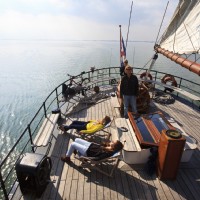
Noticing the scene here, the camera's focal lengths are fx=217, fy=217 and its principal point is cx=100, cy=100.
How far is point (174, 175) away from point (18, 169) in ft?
12.9

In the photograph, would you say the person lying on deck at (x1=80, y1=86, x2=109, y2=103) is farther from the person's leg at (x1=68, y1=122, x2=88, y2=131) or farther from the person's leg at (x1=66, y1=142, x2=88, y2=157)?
the person's leg at (x1=66, y1=142, x2=88, y2=157)

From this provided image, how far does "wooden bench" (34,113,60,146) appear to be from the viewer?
21.8 feet

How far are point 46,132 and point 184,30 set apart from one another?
6.55 meters

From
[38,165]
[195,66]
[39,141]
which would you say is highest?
[195,66]

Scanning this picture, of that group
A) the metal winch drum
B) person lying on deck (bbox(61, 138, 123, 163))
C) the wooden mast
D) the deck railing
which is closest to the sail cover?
the wooden mast

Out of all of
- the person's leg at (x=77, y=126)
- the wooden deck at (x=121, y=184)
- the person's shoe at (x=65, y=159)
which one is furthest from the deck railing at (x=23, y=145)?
the person's leg at (x=77, y=126)

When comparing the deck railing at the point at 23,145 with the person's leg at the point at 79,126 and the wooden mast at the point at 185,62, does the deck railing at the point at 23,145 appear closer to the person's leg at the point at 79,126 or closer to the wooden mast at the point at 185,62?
the person's leg at the point at 79,126

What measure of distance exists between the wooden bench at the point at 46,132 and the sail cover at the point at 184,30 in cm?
542

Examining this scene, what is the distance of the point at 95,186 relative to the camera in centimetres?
562

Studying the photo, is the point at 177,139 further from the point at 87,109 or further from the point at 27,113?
the point at 27,113

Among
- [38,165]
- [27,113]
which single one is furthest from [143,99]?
[27,113]

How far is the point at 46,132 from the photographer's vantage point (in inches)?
286

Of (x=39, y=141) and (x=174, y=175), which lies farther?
(x=39, y=141)

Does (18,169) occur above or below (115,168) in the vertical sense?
above
